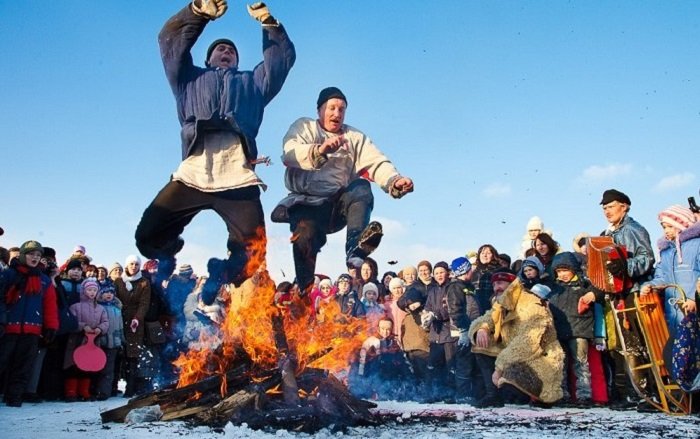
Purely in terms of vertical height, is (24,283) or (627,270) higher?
(24,283)

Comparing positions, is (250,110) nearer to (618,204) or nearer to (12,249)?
(618,204)

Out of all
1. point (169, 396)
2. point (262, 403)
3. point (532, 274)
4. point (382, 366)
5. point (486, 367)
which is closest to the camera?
point (262, 403)

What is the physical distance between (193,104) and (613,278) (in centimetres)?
461

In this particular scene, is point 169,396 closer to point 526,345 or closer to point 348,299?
point 526,345

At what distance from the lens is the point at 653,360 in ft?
20.3

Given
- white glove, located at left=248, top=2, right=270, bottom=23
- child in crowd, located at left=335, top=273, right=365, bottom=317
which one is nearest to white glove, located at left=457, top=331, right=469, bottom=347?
child in crowd, located at left=335, top=273, right=365, bottom=317

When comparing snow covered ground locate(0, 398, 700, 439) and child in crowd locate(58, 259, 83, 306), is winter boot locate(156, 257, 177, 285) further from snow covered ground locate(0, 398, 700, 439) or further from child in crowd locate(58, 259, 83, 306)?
child in crowd locate(58, 259, 83, 306)

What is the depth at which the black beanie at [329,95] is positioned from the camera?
20.7 feet

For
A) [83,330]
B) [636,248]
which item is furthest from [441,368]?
[83,330]

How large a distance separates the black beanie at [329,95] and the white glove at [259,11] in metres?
0.91

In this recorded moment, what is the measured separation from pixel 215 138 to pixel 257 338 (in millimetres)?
1828

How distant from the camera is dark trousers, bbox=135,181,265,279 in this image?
5.69 m

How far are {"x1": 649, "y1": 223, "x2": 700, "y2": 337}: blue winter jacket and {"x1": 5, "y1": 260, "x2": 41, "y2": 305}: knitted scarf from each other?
6764 mm

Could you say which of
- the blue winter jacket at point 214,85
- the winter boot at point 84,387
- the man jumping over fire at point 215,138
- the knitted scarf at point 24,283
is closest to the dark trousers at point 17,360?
the knitted scarf at point 24,283
